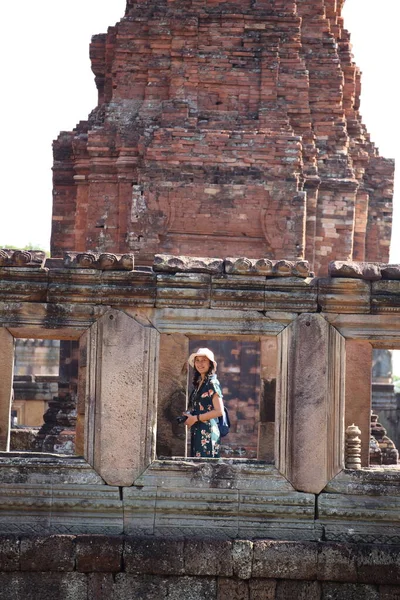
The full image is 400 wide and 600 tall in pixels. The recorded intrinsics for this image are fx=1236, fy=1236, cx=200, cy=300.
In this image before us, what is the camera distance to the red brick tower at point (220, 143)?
18.9 metres

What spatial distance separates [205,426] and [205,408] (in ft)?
0.58

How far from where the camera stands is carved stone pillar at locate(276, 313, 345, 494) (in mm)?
9656

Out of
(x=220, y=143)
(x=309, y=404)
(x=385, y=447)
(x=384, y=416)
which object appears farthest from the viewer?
(x=384, y=416)

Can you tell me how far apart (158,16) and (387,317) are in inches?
443

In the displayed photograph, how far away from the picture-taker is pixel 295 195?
62.4ft

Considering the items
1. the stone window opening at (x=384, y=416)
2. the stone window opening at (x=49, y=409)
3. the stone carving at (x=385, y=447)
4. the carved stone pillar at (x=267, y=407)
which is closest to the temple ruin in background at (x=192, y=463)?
the carved stone pillar at (x=267, y=407)

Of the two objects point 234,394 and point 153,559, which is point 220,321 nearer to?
point 153,559

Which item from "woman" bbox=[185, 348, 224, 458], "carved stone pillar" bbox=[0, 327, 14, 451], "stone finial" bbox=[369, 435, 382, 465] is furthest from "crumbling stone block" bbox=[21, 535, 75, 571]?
"stone finial" bbox=[369, 435, 382, 465]

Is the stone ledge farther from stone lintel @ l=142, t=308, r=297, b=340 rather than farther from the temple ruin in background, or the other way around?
stone lintel @ l=142, t=308, r=297, b=340

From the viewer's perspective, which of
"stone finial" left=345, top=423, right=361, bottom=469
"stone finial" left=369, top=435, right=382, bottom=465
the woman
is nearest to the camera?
the woman

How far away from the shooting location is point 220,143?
750 inches

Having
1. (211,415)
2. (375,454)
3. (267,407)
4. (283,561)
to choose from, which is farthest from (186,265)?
(375,454)

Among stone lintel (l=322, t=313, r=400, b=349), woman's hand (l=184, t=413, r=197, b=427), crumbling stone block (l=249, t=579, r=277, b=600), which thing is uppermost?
stone lintel (l=322, t=313, r=400, b=349)

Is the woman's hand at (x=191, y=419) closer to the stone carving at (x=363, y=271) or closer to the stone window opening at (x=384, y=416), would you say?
the stone carving at (x=363, y=271)
